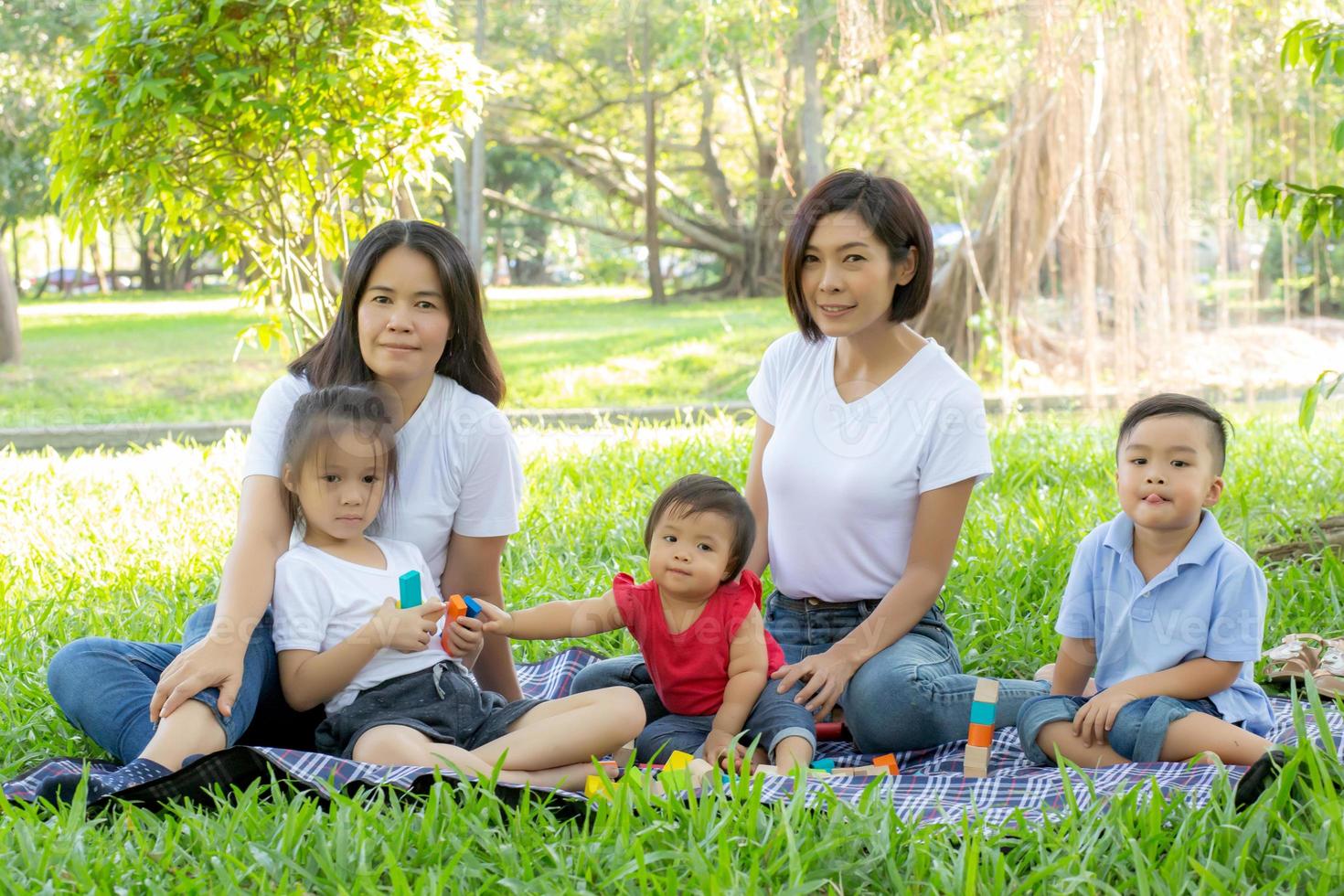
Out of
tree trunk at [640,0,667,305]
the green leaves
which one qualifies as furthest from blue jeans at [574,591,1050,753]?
tree trunk at [640,0,667,305]

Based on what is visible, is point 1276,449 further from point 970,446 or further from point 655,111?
point 655,111

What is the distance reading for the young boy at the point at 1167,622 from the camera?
264 centimetres

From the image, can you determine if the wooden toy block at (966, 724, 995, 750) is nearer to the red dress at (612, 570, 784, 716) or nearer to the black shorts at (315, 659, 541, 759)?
the red dress at (612, 570, 784, 716)

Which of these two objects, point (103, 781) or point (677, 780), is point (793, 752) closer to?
point (677, 780)

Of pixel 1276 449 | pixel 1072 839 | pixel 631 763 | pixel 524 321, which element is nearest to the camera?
pixel 1072 839

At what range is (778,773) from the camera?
2.59m

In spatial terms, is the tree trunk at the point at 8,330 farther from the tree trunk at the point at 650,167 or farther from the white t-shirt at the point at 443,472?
the white t-shirt at the point at 443,472

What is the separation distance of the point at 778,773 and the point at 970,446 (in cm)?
87

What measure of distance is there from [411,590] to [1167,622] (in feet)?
5.10

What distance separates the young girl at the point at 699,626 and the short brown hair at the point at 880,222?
61 centimetres

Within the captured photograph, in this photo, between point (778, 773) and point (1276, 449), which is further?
point (1276, 449)

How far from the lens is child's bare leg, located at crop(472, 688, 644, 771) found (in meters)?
2.58

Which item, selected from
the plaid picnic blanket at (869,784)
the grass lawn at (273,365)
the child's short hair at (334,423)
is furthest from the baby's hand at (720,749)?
the grass lawn at (273,365)

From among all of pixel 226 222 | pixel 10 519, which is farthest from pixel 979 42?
pixel 10 519
